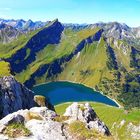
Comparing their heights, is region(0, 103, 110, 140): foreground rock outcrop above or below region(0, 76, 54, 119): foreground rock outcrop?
above

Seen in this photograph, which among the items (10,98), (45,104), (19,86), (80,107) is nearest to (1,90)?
(10,98)

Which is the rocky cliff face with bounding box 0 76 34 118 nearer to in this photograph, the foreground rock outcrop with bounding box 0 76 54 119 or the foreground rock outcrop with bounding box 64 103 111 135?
the foreground rock outcrop with bounding box 0 76 54 119

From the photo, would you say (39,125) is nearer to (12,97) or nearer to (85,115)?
(85,115)

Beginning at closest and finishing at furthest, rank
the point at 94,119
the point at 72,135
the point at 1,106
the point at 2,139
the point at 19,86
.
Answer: the point at 2,139, the point at 72,135, the point at 94,119, the point at 1,106, the point at 19,86

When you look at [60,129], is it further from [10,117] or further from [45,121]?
[10,117]

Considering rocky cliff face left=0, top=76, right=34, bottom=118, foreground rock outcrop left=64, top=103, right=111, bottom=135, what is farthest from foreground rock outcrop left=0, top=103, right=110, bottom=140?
rocky cliff face left=0, top=76, right=34, bottom=118

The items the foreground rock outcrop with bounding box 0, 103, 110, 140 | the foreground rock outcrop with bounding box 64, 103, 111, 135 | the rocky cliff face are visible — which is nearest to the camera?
the foreground rock outcrop with bounding box 0, 103, 110, 140

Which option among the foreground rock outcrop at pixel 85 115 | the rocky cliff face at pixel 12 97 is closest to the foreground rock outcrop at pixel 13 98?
the rocky cliff face at pixel 12 97

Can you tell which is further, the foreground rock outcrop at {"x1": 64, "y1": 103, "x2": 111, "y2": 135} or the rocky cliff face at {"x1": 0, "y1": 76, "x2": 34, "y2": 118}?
the rocky cliff face at {"x1": 0, "y1": 76, "x2": 34, "y2": 118}

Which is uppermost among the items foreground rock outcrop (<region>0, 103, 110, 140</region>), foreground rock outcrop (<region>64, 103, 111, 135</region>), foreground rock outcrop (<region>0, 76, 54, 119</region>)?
foreground rock outcrop (<region>0, 103, 110, 140</region>)

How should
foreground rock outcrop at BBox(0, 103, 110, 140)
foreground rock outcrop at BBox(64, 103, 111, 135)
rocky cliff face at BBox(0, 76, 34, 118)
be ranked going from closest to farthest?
1. foreground rock outcrop at BBox(0, 103, 110, 140)
2. foreground rock outcrop at BBox(64, 103, 111, 135)
3. rocky cliff face at BBox(0, 76, 34, 118)
